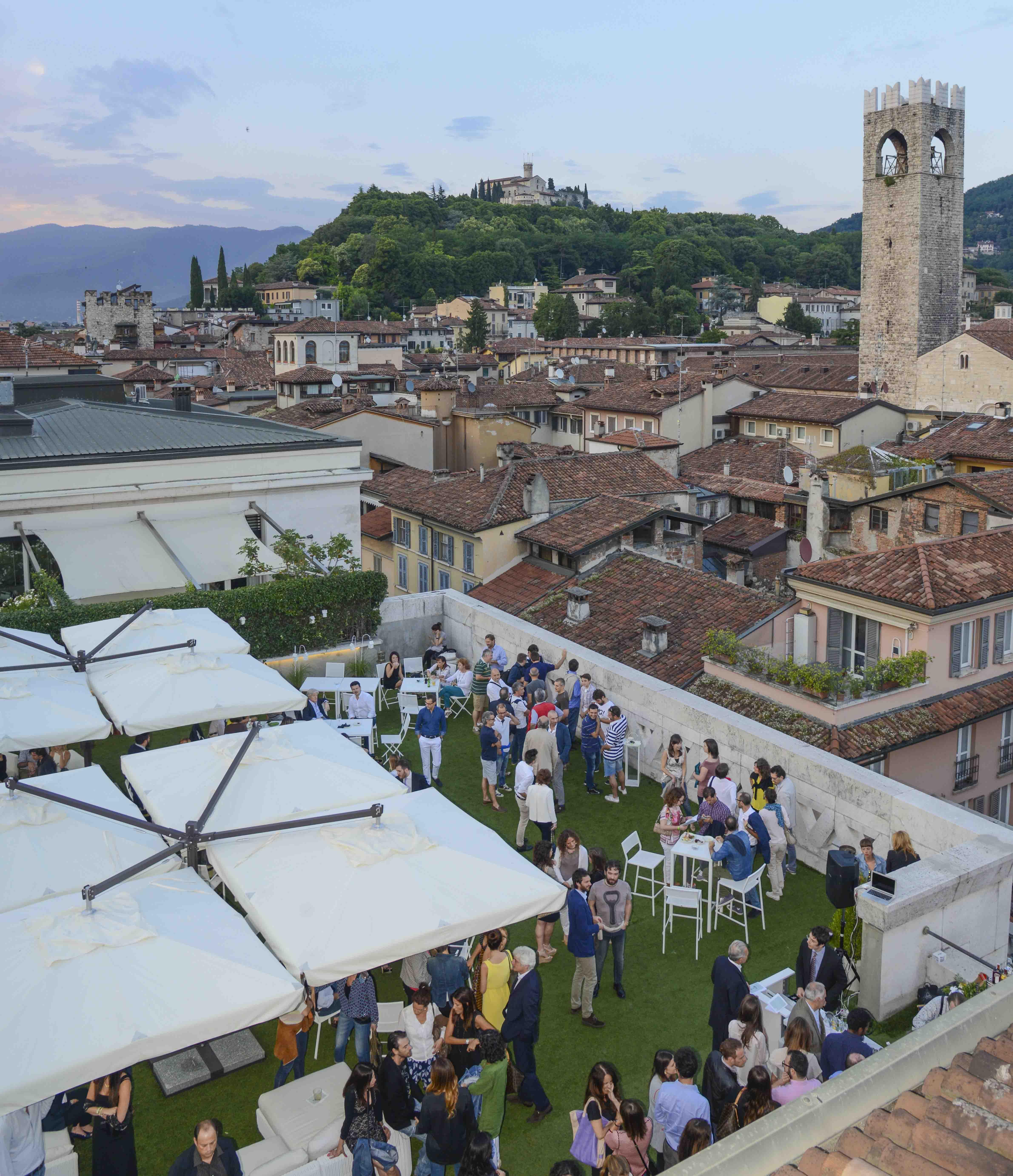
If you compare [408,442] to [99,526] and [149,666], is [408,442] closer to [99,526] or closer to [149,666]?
[99,526]

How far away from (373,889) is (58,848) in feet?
8.07

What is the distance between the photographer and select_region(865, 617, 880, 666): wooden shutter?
53.5 ft

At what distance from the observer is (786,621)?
→ 57.7ft

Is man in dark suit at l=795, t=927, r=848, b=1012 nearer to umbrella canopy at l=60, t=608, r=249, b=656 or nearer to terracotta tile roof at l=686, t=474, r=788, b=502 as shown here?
umbrella canopy at l=60, t=608, r=249, b=656

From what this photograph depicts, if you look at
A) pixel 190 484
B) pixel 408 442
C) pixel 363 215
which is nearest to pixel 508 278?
→ pixel 363 215

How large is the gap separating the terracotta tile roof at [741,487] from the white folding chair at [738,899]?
Answer: 30425 mm

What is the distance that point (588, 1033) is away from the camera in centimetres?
839

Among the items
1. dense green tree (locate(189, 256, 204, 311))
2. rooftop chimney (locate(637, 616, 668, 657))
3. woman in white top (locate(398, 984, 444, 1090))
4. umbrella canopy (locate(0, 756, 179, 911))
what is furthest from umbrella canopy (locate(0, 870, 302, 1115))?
dense green tree (locate(189, 256, 204, 311))

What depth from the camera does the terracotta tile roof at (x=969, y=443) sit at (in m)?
38.7

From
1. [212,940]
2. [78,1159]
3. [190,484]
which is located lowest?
[78,1159]

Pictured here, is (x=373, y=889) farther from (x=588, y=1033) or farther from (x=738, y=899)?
(x=738, y=899)

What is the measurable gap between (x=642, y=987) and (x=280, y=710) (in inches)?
200

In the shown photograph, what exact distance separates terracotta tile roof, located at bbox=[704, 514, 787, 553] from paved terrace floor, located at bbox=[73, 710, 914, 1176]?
1035 inches

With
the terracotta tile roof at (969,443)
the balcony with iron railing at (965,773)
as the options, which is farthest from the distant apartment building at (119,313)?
the balcony with iron railing at (965,773)
